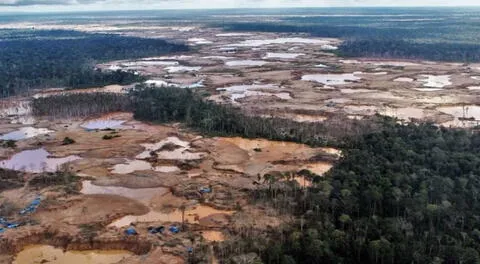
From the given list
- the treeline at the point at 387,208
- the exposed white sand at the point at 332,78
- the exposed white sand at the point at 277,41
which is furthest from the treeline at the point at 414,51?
the treeline at the point at 387,208

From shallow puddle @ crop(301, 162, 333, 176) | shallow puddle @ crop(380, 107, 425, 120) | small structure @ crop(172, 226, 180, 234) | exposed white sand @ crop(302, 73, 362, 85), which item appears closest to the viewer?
small structure @ crop(172, 226, 180, 234)

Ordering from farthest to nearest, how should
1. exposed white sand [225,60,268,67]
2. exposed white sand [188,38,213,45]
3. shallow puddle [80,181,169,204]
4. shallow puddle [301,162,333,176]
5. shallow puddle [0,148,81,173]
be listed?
exposed white sand [188,38,213,45], exposed white sand [225,60,268,67], shallow puddle [0,148,81,173], shallow puddle [301,162,333,176], shallow puddle [80,181,169,204]

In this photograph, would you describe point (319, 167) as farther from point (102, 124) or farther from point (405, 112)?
point (102, 124)

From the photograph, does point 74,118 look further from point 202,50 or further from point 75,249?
point 202,50

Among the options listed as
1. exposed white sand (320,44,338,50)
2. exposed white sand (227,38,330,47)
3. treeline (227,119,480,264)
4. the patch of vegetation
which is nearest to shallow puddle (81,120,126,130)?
the patch of vegetation

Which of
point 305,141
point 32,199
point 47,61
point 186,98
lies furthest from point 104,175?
point 47,61

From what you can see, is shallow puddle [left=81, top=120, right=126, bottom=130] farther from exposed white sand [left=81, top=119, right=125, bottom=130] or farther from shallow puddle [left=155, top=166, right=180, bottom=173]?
shallow puddle [left=155, top=166, right=180, bottom=173]
